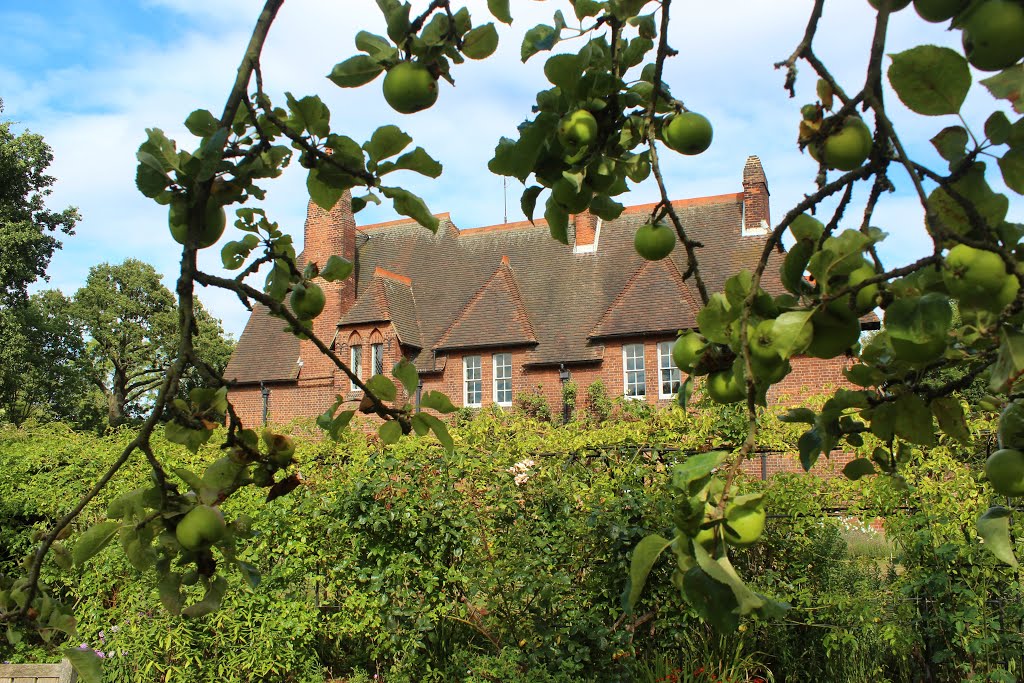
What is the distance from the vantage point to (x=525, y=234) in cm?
2430

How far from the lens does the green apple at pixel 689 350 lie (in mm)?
1087

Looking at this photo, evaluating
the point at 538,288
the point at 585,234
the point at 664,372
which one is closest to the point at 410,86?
the point at 664,372

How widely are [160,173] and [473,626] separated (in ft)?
14.5

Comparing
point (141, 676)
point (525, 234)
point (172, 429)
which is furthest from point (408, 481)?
point (525, 234)

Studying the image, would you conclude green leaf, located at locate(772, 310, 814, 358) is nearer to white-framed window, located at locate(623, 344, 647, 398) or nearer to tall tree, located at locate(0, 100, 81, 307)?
white-framed window, located at locate(623, 344, 647, 398)

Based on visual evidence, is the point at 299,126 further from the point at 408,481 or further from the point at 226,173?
the point at 408,481

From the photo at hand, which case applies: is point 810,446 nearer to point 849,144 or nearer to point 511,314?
point 849,144

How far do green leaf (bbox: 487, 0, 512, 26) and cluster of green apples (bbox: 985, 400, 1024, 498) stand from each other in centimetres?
106

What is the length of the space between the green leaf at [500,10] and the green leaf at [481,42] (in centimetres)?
3

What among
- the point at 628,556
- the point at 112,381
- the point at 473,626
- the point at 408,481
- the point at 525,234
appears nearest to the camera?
the point at 628,556

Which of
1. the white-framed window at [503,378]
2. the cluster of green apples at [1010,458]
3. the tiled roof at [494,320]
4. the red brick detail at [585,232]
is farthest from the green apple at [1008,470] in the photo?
the red brick detail at [585,232]

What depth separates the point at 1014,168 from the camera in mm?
977

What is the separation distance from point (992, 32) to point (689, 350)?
51 centimetres

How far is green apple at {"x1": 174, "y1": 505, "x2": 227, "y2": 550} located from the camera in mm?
1234
